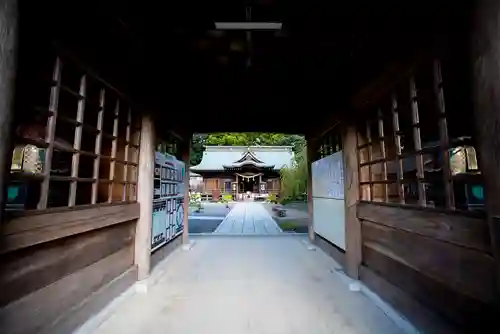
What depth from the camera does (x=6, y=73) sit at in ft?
4.15

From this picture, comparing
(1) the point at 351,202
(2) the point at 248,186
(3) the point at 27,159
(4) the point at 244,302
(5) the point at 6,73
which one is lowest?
(4) the point at 244,302

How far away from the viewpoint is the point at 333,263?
437 centimetres

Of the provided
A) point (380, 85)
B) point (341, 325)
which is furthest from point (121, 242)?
point (380, 85)

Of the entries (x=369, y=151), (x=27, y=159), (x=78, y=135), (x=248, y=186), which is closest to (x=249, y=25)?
(x=78, y=135)

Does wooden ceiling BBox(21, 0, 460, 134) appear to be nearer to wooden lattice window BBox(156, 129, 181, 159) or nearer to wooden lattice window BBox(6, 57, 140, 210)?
wooden lattice window BBox(6, 57, 140, 210)

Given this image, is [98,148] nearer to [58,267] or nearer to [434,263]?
[58,267]

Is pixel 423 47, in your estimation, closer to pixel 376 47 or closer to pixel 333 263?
pixel 376 47

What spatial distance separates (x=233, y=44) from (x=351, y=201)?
7.22 ft

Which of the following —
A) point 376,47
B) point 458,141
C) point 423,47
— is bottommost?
point 458,141

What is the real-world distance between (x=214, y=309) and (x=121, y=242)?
118 centimetres

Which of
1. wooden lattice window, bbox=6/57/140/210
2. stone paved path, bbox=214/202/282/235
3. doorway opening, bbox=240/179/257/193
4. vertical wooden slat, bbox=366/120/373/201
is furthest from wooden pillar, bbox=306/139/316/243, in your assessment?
doorway opening, bbox=240/179/257/193

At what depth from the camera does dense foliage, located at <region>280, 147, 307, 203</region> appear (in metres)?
16.2

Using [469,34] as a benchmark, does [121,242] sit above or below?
below

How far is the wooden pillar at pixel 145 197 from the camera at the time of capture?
3449mm
